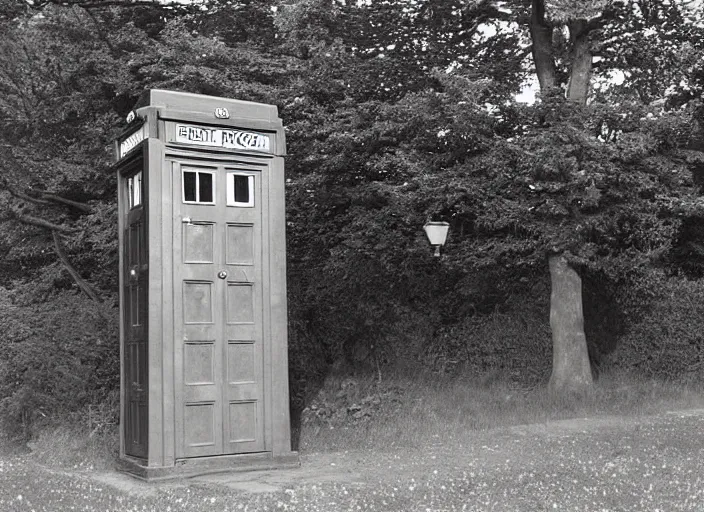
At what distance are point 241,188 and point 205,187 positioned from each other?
40cm

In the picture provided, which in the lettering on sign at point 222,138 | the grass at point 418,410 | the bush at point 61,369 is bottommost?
the grass at point 418,410

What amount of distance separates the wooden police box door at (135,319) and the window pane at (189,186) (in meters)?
0.48

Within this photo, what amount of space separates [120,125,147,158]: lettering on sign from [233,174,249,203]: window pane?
1.02 meters

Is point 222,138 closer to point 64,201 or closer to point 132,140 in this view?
point 132,140

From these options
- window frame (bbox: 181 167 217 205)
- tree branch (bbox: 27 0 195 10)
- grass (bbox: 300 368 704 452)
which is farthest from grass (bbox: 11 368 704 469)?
tree branch (bbox: 27 0 195 10)

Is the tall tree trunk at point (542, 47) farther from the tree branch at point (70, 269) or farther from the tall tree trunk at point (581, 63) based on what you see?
the tree branch at point (70, 269)

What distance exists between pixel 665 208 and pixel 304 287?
305 inches

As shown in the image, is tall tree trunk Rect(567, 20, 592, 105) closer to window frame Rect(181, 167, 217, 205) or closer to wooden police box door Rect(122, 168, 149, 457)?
window frame Rect(181, 167, 217, 205)

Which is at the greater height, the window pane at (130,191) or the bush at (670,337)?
the window pane at (130,191)

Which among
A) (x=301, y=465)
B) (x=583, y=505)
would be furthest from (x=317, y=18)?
(x=583, y=505)

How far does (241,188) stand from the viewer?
898 centimetres

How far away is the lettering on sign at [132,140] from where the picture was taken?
861 centimetres

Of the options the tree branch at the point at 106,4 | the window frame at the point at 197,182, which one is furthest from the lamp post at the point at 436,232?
the tree branch at the point at 106,4

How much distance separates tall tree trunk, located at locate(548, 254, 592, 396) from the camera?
14844 mm
